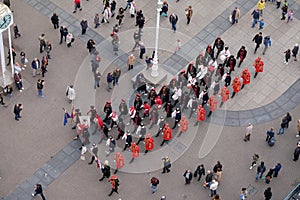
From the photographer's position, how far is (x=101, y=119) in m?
44.8

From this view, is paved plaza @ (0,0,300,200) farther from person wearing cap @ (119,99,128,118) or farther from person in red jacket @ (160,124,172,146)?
person in red jacket @ (160,124,172,146)

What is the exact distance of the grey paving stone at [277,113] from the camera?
46.2m

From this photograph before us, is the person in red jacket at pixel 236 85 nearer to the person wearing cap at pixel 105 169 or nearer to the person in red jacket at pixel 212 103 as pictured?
the person in red jacket at pixel 212 103

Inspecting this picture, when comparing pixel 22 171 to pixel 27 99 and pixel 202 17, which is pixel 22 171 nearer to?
pixel 27 99

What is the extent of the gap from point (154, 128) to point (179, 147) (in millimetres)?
2009

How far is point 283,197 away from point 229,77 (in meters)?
8.81

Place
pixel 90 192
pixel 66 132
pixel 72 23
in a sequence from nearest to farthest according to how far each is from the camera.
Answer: pixel 90 192
pixel 66 132
pixel 72 23

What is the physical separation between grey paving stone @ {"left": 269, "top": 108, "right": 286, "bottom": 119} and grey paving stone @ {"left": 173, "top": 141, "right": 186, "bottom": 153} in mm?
6533

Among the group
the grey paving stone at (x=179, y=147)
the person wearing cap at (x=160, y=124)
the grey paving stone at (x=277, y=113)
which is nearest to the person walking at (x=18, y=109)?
the person wearing cap at (x=160, y=124)

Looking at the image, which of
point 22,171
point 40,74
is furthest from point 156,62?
point 22,171

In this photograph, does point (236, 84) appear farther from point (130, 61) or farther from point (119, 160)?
point (119, 160)

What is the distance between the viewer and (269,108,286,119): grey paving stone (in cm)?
4622

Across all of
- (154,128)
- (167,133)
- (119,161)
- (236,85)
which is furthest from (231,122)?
(119,161)

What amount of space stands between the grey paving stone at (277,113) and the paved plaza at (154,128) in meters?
0.07
